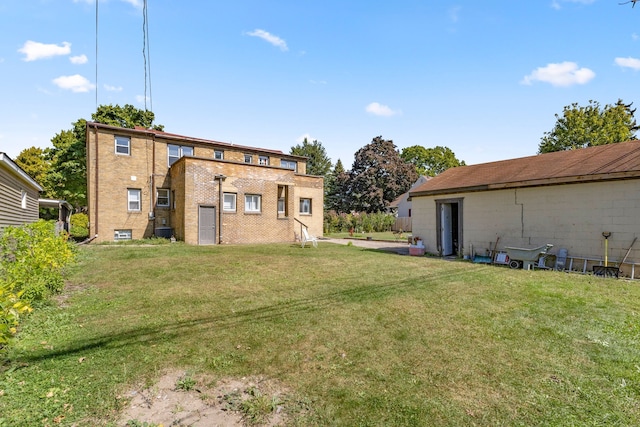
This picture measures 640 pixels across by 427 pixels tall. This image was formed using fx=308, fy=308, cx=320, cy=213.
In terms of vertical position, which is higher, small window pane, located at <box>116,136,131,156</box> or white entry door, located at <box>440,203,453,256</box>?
small window pane, located at <box>116,136,131,156</box>

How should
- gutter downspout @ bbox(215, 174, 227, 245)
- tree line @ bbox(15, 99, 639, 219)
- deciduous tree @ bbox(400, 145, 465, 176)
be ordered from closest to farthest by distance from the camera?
gutter downspout @ bbox(215, 174, 227, 245) → tree line @ bbox(15, 99, 639, 219) → deciduous tree @ bbox(400, 145, 465, 176)

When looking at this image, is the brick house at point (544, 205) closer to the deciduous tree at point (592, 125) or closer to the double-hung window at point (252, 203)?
the double-hung window at point (252, 203)

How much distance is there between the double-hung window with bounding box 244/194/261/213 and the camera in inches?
714

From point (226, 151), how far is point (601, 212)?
2017 cm

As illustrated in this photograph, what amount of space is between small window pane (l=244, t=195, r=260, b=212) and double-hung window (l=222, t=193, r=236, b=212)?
70cm

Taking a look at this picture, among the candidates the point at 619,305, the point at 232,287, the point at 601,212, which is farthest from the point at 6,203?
the point at 601,212

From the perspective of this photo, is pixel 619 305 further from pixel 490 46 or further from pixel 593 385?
pixel 490 46

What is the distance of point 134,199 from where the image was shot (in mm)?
18469

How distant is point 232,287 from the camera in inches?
285

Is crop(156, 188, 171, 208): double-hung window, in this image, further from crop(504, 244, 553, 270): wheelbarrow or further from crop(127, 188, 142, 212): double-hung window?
crop(504, 244, 553, 270): wheelbarrow

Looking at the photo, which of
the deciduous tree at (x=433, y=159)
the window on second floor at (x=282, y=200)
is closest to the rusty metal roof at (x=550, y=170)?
the window on second floor at (x=282, y=200)

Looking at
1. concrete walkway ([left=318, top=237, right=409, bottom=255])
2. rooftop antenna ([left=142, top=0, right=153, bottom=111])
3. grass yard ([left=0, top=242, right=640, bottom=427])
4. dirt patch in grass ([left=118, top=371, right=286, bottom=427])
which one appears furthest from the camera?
concrete walkway ([left=318, top=237, right=409, bottom=255])

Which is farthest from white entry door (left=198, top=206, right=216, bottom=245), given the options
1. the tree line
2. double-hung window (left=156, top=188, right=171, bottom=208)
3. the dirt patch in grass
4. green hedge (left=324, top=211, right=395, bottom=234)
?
the tree line

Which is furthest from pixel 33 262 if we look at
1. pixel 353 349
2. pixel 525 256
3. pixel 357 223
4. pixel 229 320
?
pixel 357 223
